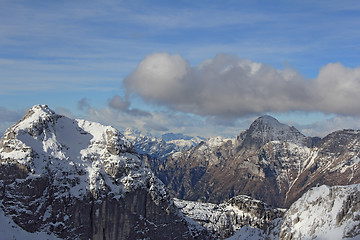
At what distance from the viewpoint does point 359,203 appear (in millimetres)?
199000

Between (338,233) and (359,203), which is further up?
(359,203)

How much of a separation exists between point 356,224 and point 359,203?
12.4 metres

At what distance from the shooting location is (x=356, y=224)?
190 m

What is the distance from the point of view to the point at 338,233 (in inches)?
7790

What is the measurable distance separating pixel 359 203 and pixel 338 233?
17013 millimetres

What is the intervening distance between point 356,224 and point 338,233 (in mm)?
10836
